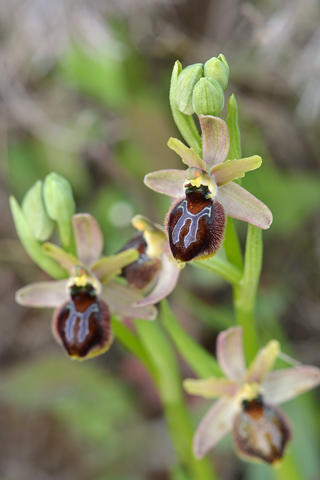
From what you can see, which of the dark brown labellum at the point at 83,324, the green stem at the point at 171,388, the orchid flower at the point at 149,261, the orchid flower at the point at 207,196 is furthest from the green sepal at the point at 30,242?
the orchid flower at the point at 207,196

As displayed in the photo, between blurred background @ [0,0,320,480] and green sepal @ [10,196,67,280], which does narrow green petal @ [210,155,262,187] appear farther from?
blurred background @ [0,0,320,480]

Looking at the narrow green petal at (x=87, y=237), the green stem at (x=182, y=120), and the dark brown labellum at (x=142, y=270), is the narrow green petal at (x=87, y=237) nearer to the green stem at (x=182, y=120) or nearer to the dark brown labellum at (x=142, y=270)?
the dark brown labellum at (x=142, y=270)

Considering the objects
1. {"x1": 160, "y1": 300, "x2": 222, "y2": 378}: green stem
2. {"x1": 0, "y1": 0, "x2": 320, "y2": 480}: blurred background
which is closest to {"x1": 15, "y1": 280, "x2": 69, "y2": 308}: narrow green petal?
{"x1": 160, "y1": 300, "x2": 222, "y2": 378}: green stem

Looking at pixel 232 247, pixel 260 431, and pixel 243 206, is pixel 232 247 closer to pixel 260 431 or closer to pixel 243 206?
pixel 243 206

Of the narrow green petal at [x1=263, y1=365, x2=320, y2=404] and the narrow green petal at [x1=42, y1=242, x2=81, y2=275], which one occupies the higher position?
the narrow green petal at [x1=42, y1=242, x2=81, y2=275]

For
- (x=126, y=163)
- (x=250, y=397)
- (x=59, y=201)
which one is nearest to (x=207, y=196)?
(x=59, y=201)

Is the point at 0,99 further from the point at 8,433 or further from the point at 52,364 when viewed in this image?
the point at 8,433

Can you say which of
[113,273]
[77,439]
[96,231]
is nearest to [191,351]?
[113,273]
